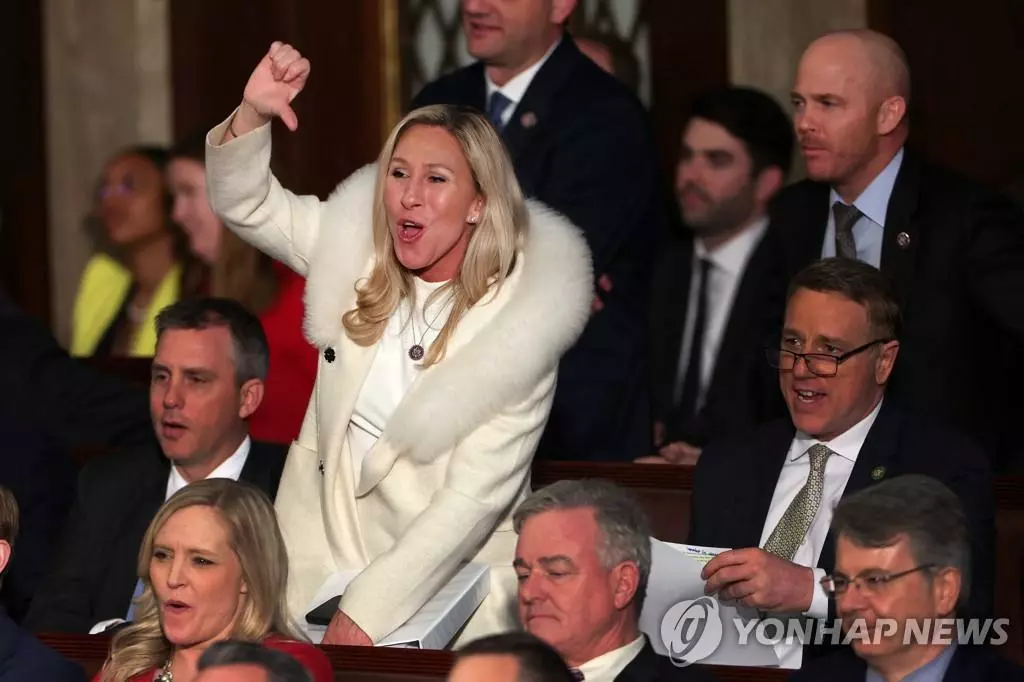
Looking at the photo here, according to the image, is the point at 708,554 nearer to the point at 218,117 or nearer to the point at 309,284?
the point at 309,284

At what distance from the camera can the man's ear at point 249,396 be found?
15.4 feet

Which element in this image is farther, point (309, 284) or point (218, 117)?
point (218, 117)

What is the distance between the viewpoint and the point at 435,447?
4016mm

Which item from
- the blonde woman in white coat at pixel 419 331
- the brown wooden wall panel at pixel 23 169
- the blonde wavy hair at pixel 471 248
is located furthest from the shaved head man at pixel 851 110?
the brown wooden wall panel at pixel 23 169

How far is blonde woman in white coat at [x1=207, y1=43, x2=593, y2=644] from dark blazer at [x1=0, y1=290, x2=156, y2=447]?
1168 mm

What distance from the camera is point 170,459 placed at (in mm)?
4684

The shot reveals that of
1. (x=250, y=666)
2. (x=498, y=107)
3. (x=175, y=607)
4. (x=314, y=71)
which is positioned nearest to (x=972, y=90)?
(x=498, y=107)

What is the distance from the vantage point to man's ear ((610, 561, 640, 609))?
143 inches

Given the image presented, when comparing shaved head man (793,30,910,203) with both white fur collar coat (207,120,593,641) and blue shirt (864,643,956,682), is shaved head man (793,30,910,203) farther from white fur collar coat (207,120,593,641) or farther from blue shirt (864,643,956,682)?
blue shirt (864,643,956,682)

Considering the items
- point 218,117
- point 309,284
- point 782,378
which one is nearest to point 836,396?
point 782,378

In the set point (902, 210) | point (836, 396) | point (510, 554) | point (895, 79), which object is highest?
point (895, 79)

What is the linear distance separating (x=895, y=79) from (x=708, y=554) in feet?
4.52

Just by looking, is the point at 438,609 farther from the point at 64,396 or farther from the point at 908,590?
the point at 64,396

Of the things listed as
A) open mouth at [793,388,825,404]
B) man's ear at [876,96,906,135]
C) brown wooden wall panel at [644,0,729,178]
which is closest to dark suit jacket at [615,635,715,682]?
open mouth at [793,388,825,404]
